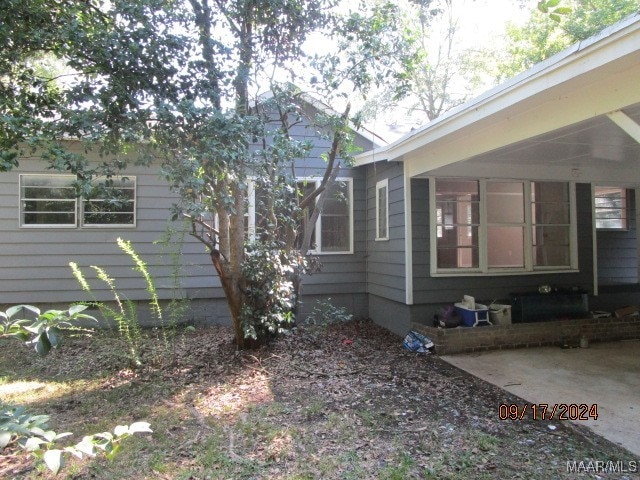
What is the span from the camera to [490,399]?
4137 mm

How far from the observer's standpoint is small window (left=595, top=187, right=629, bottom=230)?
7632 millimetres

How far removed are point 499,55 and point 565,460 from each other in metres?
17.8

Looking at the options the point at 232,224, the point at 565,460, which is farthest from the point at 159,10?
the point at 565,460

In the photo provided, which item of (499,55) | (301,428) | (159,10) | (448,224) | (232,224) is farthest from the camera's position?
(499,55)

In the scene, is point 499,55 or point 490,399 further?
point 499,55

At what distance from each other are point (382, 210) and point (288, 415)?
4.34 meters

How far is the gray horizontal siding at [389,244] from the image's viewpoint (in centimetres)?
650

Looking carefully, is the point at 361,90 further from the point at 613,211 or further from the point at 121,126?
the point at 613,211

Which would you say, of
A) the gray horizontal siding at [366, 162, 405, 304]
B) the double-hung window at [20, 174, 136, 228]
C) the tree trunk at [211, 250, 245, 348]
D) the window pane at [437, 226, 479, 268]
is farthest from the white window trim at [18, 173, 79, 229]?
the window pane at [437, 226, 479, 268]

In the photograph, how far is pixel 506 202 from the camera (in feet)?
22.7

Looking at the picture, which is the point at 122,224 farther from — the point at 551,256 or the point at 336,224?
the point at 551,256

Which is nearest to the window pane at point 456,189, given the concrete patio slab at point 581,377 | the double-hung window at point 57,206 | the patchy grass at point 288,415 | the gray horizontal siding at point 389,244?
the gray horizontal siding at point 389,244
